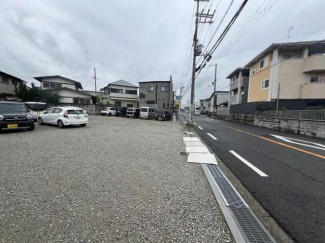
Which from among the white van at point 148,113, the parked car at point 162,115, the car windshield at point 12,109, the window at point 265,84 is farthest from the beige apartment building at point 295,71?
the car windshield at point 12,109

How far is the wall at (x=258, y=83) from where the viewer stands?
20.5 metres

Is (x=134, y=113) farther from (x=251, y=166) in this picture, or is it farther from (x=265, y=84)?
(x=251, y=166)

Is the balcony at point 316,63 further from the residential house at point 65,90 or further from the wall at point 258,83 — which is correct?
the residential house at point 65,90

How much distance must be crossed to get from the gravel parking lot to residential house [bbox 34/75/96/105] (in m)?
26.7

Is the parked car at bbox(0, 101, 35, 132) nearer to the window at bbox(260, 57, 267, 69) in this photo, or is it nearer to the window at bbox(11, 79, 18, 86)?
the window at bbox(11, 79, 18, 86)

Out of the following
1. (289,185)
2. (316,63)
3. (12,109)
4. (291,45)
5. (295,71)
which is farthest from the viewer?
(295,71)

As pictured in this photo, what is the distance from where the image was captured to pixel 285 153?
5867 millimetres

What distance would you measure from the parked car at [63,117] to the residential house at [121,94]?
26.4 meters

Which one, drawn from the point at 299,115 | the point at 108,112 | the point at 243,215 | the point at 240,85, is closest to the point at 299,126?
the point at 299,115

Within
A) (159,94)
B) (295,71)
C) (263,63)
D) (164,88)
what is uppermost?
(263,63)

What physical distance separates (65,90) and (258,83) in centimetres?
3162

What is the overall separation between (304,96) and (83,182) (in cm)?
2435

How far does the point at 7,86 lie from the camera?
21281 mm

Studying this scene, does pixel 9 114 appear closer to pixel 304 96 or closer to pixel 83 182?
pixel 83 182
